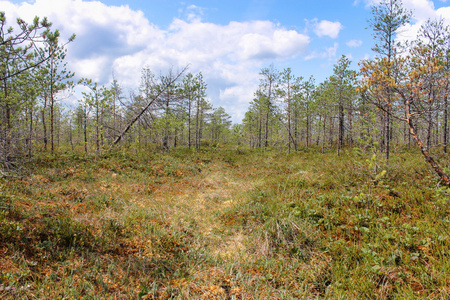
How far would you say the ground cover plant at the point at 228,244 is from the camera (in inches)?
118

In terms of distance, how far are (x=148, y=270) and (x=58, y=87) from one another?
681 inches

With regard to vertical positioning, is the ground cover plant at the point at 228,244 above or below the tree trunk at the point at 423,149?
below

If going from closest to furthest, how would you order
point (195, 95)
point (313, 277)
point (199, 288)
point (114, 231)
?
point (199, 288), point (313, 277), point (114, 231), point (195, 95)

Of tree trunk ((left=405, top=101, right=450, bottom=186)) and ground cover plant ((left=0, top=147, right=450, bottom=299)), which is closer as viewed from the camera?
ground cover plant ((left=0, top=147, right=450, bottom=299))

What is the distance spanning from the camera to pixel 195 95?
909 inches

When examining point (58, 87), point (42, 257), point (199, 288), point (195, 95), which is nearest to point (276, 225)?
point (199, 288)

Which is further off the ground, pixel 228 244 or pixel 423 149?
pixel 423 149

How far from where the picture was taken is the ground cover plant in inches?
118

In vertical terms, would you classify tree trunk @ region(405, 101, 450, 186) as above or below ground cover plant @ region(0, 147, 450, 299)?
above

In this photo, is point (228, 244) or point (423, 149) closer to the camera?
point (228, 244)

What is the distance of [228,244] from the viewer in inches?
180

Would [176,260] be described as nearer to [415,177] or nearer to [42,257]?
[42,257]

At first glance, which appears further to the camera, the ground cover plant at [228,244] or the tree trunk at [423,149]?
the tree trunk at [423,149]

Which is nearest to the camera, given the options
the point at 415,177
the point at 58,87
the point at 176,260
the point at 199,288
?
the point at 199,288
